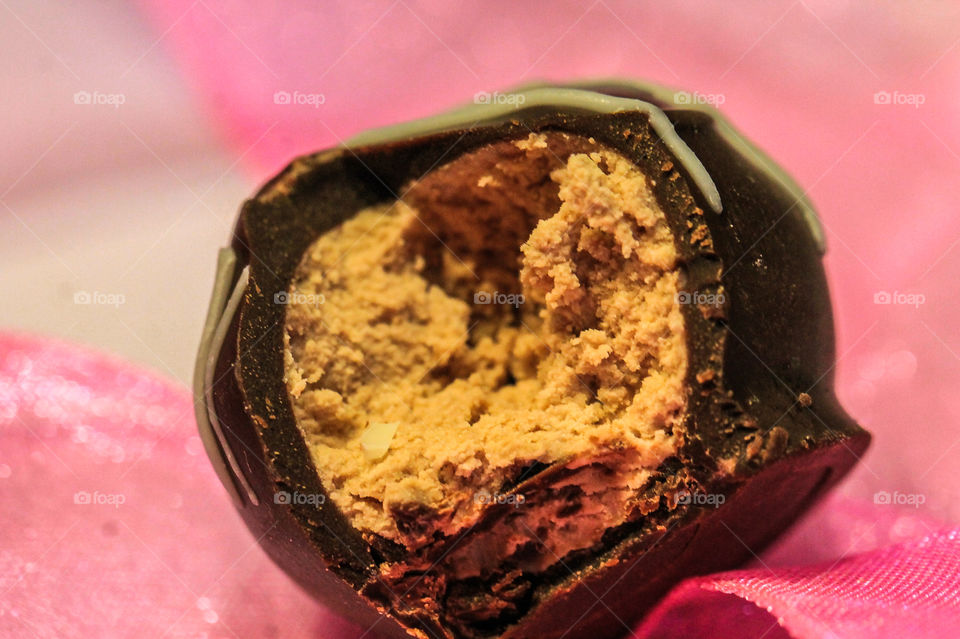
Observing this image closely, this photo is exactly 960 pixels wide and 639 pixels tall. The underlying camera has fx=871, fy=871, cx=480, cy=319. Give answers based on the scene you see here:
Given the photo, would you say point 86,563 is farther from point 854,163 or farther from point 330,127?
point 854,163

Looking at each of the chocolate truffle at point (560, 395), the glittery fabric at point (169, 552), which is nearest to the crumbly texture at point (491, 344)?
the chocolate truffle at point (560, 395)

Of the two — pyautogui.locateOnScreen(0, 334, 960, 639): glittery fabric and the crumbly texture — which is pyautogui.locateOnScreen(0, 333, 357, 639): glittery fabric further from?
the crumbly texture

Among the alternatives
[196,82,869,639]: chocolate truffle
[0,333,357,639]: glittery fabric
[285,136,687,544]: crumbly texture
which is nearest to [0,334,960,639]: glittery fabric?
[0,333,357,639]: glittery fabric

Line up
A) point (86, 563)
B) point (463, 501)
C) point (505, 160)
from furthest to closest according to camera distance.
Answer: point (86, 563) → point (505, 160) → point (463, 501)

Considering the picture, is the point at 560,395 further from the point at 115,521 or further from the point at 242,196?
the point at 242,196

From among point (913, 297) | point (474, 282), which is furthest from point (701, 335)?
point (913, 297)

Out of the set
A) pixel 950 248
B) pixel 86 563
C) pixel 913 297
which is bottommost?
pixel 86 563

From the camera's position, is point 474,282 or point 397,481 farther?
point 474,282
